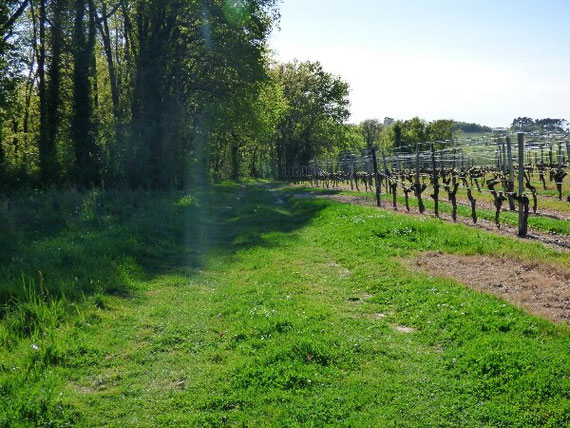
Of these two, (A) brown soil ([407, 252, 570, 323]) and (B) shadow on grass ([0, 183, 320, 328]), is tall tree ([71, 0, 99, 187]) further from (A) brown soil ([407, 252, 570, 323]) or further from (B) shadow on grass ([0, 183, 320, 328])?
(A) brown soil ([407, 252, 570, 323])

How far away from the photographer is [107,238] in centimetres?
1305

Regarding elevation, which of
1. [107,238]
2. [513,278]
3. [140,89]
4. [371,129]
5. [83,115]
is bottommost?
[513,278]

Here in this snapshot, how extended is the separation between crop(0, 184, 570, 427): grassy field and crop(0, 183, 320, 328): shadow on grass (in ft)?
0.24

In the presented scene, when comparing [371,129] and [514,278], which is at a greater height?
[371,129]

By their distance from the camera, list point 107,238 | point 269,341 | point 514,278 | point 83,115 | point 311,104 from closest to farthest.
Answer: point 269,341 < point 514,278 < point 107,238 < point 83,115 < point 311,104

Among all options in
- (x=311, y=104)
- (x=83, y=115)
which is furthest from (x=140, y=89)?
(x=311, y=104)

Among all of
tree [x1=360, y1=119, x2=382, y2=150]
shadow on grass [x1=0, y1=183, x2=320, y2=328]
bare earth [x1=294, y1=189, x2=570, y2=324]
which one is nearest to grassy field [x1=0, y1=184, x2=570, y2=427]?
shadow on grass [x1=0, y1=183, x2=320, y2=328]

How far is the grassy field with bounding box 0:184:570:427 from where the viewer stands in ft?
16.1

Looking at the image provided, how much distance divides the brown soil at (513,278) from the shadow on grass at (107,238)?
211 inches

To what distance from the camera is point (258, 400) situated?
509cm

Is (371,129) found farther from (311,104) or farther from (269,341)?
(269,341)

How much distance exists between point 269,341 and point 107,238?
783 cm

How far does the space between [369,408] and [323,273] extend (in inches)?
235

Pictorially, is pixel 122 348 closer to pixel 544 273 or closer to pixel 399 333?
pixel 399 333
